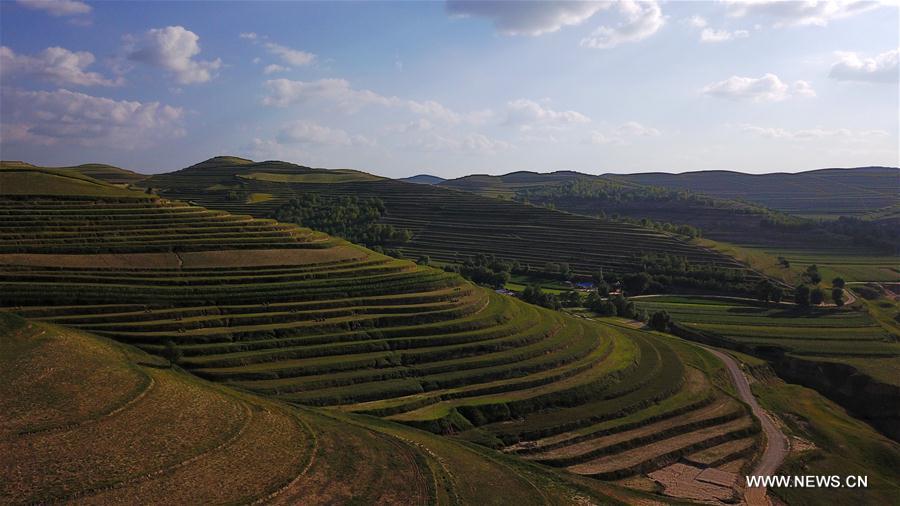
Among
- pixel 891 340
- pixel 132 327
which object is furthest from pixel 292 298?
pixel 891 340

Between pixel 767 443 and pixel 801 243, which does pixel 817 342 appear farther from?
pixel 801 243

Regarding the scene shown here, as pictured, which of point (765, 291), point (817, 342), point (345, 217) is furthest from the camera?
point (345, 217)

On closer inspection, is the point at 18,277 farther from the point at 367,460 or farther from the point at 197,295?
the point at 367,460

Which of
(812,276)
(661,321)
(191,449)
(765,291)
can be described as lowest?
(661,321)

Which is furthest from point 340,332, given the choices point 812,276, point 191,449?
point 812,276

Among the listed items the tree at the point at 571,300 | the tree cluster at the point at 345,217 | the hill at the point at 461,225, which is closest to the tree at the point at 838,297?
the hill at the point at 461,225

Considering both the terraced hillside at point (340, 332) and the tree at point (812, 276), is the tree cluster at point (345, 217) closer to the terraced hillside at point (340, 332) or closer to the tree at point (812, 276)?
the terraced hillside at point (340, 332)

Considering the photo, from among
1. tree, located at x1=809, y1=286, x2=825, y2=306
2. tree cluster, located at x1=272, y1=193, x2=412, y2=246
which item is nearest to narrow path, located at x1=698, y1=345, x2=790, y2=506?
tree, located at x1=809, y1=286, x2=825, y2=306
